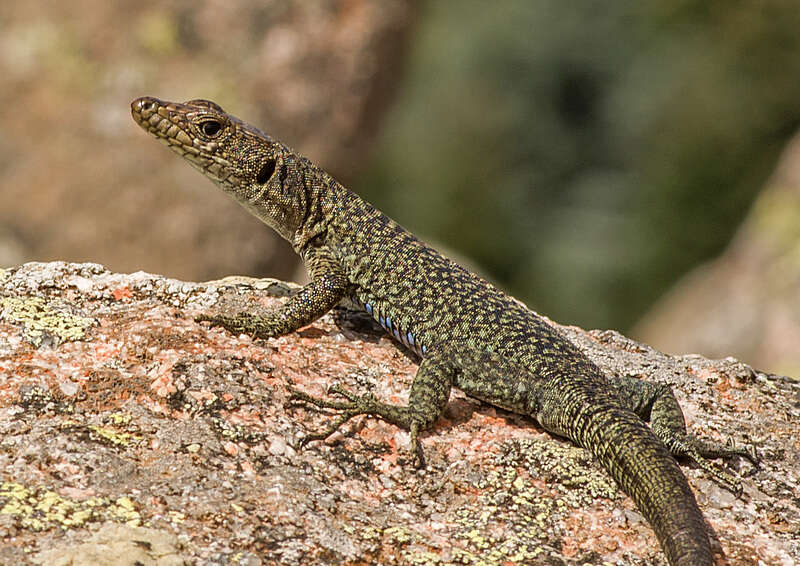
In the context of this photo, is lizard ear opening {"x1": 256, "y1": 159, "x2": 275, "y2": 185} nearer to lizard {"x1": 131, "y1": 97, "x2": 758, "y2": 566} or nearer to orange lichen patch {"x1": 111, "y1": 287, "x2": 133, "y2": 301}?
lizard {"x1": 131, "y1": 97, "x2": 758, "y2": 566}

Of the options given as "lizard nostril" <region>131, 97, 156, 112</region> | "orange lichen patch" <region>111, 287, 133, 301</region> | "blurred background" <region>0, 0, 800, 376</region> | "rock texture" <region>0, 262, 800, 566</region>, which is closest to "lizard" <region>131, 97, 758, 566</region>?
"lizard nostril" <region>131, 97, 156, 112</region>

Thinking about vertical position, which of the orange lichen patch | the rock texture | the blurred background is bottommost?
the rock texture

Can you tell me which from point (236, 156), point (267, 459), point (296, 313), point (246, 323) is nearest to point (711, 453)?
point (267, 459)

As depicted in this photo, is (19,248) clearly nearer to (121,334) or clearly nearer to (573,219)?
(121,334)

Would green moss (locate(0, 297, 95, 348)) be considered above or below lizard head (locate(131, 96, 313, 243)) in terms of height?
below

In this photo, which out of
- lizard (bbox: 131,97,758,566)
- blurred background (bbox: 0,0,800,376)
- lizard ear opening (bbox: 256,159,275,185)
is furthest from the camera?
blurred background (bbox: 0,0,800,376)

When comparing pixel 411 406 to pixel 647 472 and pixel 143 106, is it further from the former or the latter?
pixel 143 106

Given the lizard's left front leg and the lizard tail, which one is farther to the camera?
the lizard's left front leg
